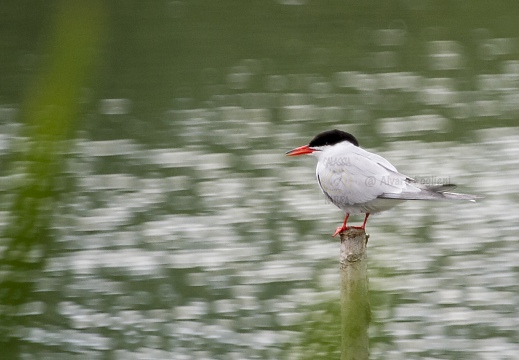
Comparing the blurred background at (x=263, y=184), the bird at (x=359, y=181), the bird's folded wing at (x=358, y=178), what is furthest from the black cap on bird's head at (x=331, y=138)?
the blurred background at (x=263, y=184)

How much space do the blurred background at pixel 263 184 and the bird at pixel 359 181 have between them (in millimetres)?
689

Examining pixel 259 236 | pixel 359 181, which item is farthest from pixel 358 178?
pixel 259 236

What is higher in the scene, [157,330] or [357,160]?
[357,160]

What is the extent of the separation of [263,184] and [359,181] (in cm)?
541

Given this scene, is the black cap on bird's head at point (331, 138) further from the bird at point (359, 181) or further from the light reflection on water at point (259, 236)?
the light reflection on water at point (259, 236)

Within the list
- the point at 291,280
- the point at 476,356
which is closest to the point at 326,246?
the point at 291,280

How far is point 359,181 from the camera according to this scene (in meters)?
5.05

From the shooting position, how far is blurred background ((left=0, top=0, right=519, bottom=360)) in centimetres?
784

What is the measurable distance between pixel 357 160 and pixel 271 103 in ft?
26.0

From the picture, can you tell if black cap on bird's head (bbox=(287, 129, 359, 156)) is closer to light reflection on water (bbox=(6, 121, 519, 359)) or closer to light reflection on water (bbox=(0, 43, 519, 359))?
light reflection on water (bbox=(0, 43, 519, 359))

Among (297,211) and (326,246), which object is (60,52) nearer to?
(326,246)

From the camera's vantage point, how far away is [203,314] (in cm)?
809

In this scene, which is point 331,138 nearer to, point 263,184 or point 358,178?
point 358,178

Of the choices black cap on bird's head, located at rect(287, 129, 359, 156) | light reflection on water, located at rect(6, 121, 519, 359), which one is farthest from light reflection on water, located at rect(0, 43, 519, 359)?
black cap on bird's head, located at rect(287, 129, 359, 156)
